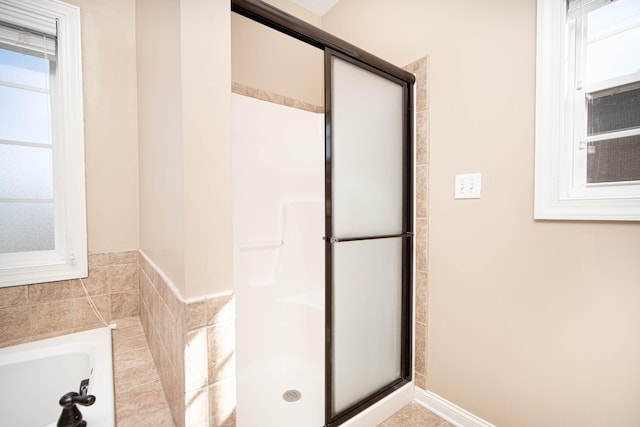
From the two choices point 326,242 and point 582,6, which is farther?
point 326,242

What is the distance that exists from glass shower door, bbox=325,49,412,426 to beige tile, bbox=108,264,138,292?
136 cm

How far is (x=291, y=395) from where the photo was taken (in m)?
1.75

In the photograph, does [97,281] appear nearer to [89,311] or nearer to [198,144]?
[89,311]

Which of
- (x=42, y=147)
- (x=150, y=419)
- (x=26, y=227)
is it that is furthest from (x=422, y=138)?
(x=26, y=227)

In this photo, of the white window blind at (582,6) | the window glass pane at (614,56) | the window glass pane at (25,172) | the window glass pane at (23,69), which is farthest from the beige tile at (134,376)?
the white window blind at (582,6)

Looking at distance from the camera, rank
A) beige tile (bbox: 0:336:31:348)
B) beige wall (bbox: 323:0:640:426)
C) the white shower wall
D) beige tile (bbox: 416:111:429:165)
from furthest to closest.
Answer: the white shower wall → beige tile (bbox: 416:111:429:165) → beige tile (bbox: 0:336:31:348) → beige wall (bbox: 323:0:640:426)

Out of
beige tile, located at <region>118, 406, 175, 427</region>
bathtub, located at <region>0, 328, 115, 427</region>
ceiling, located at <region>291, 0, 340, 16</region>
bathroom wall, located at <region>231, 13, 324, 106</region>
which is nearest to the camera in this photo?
beige tile, located at <region>118, 406, 175, 427</region>

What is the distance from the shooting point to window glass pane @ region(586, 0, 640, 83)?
3.29 ft

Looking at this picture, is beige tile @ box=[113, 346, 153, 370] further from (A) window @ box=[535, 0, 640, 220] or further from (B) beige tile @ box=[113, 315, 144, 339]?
(A) window @ box=[535, 0, 640, 220]

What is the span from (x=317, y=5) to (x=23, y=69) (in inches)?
80.9

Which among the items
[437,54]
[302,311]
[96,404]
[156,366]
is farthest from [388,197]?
[96,404]

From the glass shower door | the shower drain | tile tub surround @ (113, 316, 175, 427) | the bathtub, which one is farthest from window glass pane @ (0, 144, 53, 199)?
the shower drain

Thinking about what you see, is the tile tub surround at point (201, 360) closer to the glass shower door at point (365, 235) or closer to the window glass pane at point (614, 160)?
the glass shower door at point (365, 235)

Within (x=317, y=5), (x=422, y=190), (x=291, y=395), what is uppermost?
(x=317, y=5)
